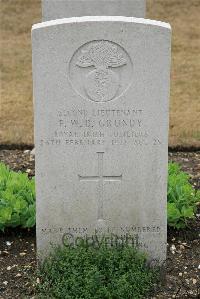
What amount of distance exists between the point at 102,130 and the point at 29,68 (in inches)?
251

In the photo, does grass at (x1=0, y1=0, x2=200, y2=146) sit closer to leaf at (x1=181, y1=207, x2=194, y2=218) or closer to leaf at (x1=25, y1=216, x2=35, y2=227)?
leaf at (x1=181, y1=207, x2=194, y2=218)

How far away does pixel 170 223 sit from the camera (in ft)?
17.6

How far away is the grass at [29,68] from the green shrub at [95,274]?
295 centimetres

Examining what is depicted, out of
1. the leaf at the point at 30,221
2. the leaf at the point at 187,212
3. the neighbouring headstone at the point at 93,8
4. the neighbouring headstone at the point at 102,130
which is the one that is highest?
the neighbouring headstone at the point at 93,8

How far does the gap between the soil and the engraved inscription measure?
1401mm

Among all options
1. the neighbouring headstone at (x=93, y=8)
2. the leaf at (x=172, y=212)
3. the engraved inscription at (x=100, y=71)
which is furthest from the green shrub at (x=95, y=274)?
the neighbouring headstone at (x=93, y=8)

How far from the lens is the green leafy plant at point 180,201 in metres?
5.32

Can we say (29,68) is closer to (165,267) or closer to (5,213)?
(5,213)

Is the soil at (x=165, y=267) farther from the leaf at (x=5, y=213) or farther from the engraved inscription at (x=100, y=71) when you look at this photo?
the engraved inscription at (x=100, y=71)

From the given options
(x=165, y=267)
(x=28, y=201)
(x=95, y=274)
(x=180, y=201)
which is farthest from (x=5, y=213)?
(x=180, y=201)

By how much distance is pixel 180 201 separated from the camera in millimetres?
5453

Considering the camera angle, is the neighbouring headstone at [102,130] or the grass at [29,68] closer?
the neighbouring headstone at [102,130]

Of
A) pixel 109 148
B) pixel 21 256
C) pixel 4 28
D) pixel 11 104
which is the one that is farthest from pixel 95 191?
pixel 4 28

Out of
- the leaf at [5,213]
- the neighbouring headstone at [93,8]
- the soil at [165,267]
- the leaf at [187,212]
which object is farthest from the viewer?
the neighbouring headstone at [93,8]
